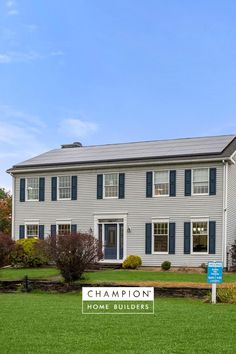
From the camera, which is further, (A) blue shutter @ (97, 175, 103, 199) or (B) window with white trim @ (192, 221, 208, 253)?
(A) blue shutter @ (97, 175, 103, 199)

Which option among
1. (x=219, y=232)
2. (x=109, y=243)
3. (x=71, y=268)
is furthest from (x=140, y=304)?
(x=109, y=243)

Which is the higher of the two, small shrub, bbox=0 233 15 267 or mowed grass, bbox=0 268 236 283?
small shrub, bbox=0 233 15 267

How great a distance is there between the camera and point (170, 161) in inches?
A: 1104


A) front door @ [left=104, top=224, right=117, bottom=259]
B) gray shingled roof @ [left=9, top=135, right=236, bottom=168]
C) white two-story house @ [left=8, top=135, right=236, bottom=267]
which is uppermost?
gray shingled roof @ [left=9, top=135, right=236, bottom=168]

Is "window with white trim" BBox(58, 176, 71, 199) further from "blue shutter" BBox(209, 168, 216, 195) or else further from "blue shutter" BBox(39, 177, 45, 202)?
"blue shutter" BBox(209, 168, 216, 195)

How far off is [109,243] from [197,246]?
4.94 meters

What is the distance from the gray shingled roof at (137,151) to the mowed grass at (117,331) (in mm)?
15902

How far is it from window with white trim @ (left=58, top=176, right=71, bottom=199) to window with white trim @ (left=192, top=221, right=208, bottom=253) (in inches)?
287

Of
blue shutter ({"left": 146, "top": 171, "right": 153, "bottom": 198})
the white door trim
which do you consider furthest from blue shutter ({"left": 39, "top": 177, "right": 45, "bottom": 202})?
blue shutter ({"left": 146, "top": 171, "right": 153, "bottom": 198})

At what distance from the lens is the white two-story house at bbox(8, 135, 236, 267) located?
89.6 feet

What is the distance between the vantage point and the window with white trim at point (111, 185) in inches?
1177

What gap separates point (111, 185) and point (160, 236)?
374 cm

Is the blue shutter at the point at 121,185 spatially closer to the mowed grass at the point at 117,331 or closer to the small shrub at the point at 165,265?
the small shrub at the point at 165,265

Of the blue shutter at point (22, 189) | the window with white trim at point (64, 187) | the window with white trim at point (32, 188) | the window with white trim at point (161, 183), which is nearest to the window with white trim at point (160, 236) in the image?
the window with white trim at point (161, 183)
